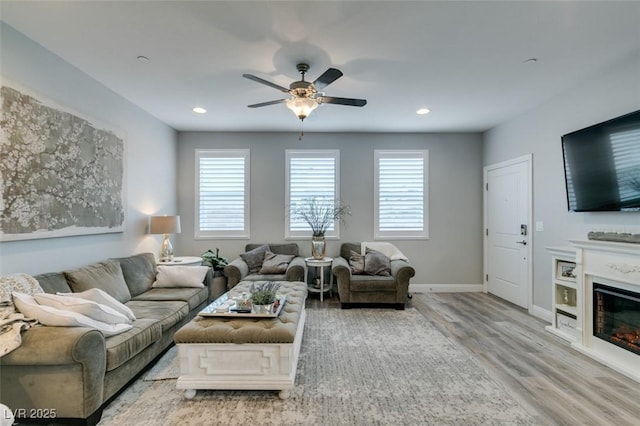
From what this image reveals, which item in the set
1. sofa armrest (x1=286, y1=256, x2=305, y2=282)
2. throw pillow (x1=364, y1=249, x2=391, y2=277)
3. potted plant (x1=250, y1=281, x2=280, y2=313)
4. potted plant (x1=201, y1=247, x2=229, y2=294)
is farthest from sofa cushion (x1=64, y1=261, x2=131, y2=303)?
throw pillow (x1=364, y1=249, x2=391, y2=277)

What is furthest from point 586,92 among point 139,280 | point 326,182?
point 139,280

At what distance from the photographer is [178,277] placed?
363 cm

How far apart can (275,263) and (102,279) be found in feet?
7.28

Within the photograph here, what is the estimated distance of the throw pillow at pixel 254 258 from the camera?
4.75 meters

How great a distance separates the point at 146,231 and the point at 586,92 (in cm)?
561

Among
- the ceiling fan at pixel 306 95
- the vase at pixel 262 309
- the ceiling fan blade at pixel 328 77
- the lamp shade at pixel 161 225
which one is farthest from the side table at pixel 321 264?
the ceiling fan blade at pixel 328 77

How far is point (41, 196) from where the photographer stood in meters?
2.57

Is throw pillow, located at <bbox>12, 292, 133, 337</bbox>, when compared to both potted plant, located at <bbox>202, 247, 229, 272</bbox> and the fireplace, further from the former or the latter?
the fireplace

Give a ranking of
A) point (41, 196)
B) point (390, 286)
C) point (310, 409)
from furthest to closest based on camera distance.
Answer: point (390, 286) < point (41, 196) < point (310, 409)

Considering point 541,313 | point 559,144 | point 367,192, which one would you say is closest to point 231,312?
point 367,192

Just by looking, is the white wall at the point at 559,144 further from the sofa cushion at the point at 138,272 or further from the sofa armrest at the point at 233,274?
the sofa cushion at the point at 138,272

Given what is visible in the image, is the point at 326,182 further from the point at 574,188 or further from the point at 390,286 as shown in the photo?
the point at 574,188

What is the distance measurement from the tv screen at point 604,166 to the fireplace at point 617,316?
78 cm

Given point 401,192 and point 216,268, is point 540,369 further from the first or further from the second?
point 216,268
